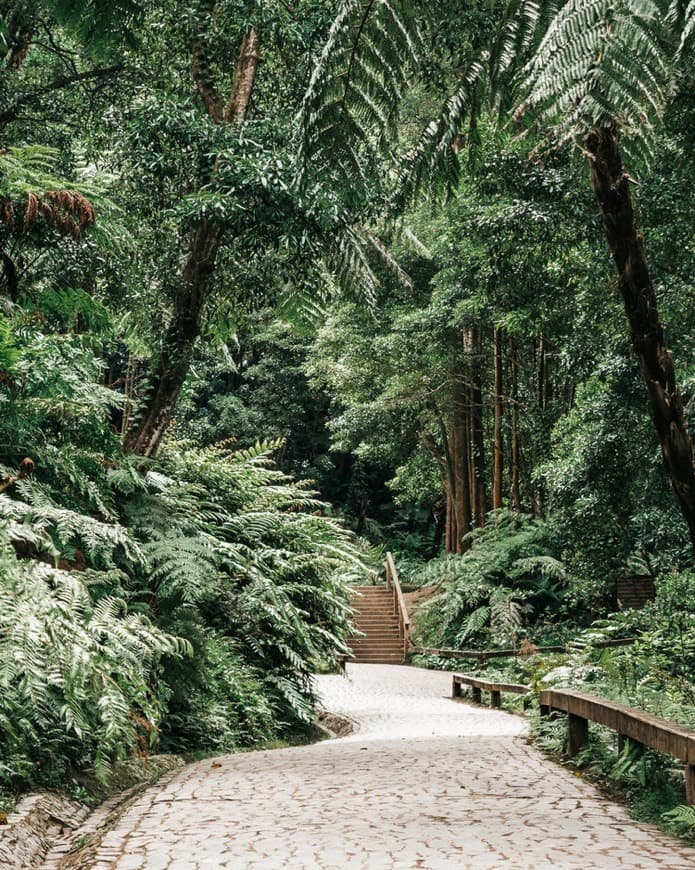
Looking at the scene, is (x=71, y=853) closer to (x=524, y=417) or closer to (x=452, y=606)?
(x=452, y=606)

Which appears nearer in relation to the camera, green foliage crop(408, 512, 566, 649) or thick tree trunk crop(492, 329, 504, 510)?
green foliage crop(408, 512, 566, 649)

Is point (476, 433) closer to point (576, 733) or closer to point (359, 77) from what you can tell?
point (576, 733)

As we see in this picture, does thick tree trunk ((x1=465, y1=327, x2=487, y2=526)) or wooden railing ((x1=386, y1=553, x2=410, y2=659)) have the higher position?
thick tree trunk ((x1=465, y1=327, x2=487, y2=526))

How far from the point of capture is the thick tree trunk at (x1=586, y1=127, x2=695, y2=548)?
5.33 m

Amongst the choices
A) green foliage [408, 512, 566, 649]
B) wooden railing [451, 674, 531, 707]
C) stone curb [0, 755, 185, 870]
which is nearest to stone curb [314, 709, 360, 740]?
wooden railing [451, 674, 531, 707]

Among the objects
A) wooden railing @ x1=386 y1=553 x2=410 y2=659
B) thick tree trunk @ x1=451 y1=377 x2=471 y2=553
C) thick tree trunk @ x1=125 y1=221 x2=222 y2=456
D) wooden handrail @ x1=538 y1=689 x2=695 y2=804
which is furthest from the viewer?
thick tree trunk @ x1=451 y1=377 x2=471 y2=553

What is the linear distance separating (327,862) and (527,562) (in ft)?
54.6

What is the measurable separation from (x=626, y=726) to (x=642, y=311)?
251cm

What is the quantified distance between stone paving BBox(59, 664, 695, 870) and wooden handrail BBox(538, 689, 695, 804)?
0.35m

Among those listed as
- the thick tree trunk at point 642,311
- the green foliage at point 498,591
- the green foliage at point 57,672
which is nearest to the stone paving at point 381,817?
the green foliage at point 57,672

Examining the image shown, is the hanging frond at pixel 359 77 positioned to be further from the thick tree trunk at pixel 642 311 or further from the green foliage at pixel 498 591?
the green foliage at pixel 498 591

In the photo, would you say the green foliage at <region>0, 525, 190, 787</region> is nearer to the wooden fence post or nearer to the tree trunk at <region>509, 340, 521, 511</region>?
the wooden fence post

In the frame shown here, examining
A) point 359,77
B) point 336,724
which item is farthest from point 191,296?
point 336,724

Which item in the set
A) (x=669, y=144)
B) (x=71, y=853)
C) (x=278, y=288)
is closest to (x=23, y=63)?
(x=278, y=288)
